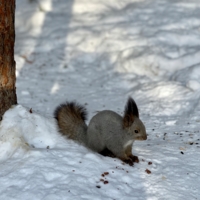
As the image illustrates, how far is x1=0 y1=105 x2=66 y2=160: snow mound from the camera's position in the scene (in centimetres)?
359

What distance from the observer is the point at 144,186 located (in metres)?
3.25

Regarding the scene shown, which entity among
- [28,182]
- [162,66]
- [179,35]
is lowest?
[28,182]

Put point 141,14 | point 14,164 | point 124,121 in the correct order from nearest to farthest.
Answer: point 14,164 < point 124,121 < point 141,14

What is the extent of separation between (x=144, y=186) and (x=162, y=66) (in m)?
3.52

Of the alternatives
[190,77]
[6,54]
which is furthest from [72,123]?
[190,77]

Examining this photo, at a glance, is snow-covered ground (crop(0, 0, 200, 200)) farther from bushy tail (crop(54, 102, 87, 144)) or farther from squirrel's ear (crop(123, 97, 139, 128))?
squirrel's ear (crop(123, 97, 139, 128))

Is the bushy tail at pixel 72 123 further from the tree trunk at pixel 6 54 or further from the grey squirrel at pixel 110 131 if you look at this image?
the tree trunk at pixel 6 54

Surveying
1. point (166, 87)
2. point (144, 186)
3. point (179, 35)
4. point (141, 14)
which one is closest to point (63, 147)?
point (144, 186)

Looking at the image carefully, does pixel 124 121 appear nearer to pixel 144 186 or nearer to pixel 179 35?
pixel 144 186

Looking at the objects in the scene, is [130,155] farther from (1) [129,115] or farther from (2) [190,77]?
(2) [190,77]

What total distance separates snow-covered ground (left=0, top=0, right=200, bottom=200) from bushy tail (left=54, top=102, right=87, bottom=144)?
0.08 meters

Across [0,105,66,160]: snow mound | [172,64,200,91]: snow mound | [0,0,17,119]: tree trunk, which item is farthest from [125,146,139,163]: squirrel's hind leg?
[172,64,200,91]: snow mound

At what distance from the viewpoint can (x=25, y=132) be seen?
378 cm

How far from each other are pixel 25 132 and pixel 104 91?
2585mm
